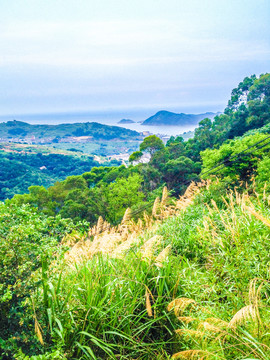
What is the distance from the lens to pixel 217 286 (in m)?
2.23

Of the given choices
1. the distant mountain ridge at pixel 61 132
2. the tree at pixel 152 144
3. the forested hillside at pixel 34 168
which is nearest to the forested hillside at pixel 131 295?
the tree at pixel 152 144

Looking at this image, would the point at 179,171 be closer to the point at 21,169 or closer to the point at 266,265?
the point at 266,265

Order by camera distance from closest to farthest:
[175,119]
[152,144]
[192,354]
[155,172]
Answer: [192,354] → [155,172] → [152,144] → [175,119]

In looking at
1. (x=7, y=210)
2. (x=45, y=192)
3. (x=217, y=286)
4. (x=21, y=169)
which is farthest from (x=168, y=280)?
(x=21, y=169)

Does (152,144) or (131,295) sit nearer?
(131,295)

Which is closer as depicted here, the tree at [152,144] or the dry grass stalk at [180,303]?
the dry grass stalk at [180,303]

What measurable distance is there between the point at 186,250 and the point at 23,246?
2028 millimetres

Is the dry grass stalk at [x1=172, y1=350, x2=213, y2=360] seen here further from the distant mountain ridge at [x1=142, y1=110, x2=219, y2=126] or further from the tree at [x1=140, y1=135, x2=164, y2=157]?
the distant mountain ridge at [x1=142, y1=110, x2=219, y2=126]

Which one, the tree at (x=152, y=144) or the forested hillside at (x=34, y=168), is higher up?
the tree at (x=152, y=144)

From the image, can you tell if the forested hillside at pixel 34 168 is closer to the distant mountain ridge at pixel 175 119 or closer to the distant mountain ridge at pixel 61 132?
the distant mountain ridge at pixel 175 119

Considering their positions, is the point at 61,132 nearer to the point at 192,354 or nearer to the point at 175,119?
the point at 175,119

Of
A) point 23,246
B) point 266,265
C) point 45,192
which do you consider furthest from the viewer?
point 45,192

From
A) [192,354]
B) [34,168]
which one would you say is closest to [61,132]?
[34,168]

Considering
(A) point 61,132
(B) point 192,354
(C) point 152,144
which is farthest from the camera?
(A) point 61,132
